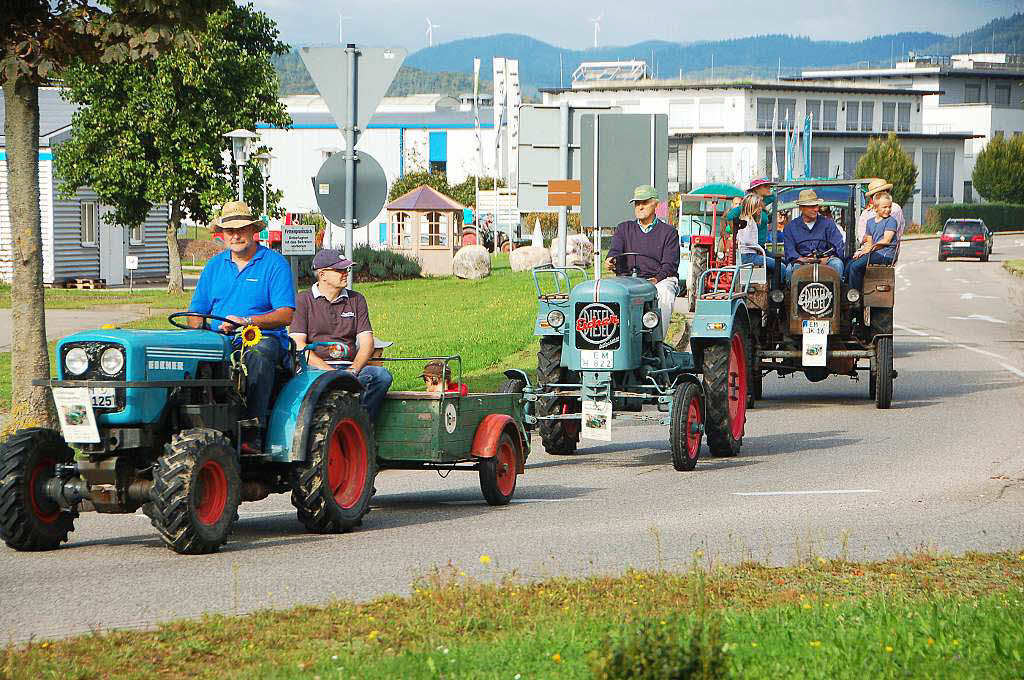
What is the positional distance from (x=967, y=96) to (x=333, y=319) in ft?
417

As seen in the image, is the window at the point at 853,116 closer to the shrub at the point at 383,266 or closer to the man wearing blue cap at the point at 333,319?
the shrub at the point at 383,266

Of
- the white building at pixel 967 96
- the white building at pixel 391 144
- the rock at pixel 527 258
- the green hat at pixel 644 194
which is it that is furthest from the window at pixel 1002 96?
the green hat at pixel 644 194

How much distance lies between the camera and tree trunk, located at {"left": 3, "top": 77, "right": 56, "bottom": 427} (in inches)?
538

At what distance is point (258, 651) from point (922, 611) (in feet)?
9.79

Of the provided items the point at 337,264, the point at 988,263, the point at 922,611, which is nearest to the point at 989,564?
the point at 922,611

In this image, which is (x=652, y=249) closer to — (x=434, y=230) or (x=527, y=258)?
(x=434, y=230)

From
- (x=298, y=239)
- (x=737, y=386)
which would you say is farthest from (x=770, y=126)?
(x=737, y=386)

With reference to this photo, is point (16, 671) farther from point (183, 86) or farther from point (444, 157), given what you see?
point (444, 157)

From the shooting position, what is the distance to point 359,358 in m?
11.0

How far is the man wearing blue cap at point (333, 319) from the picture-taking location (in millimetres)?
11102

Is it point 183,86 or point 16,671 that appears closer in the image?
point 16,671

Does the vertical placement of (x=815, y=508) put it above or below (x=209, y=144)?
below

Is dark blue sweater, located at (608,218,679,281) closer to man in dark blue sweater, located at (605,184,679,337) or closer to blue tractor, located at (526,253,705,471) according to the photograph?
man in dark blue sweater, located at (605,184,679,337)

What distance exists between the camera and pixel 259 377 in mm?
9727
